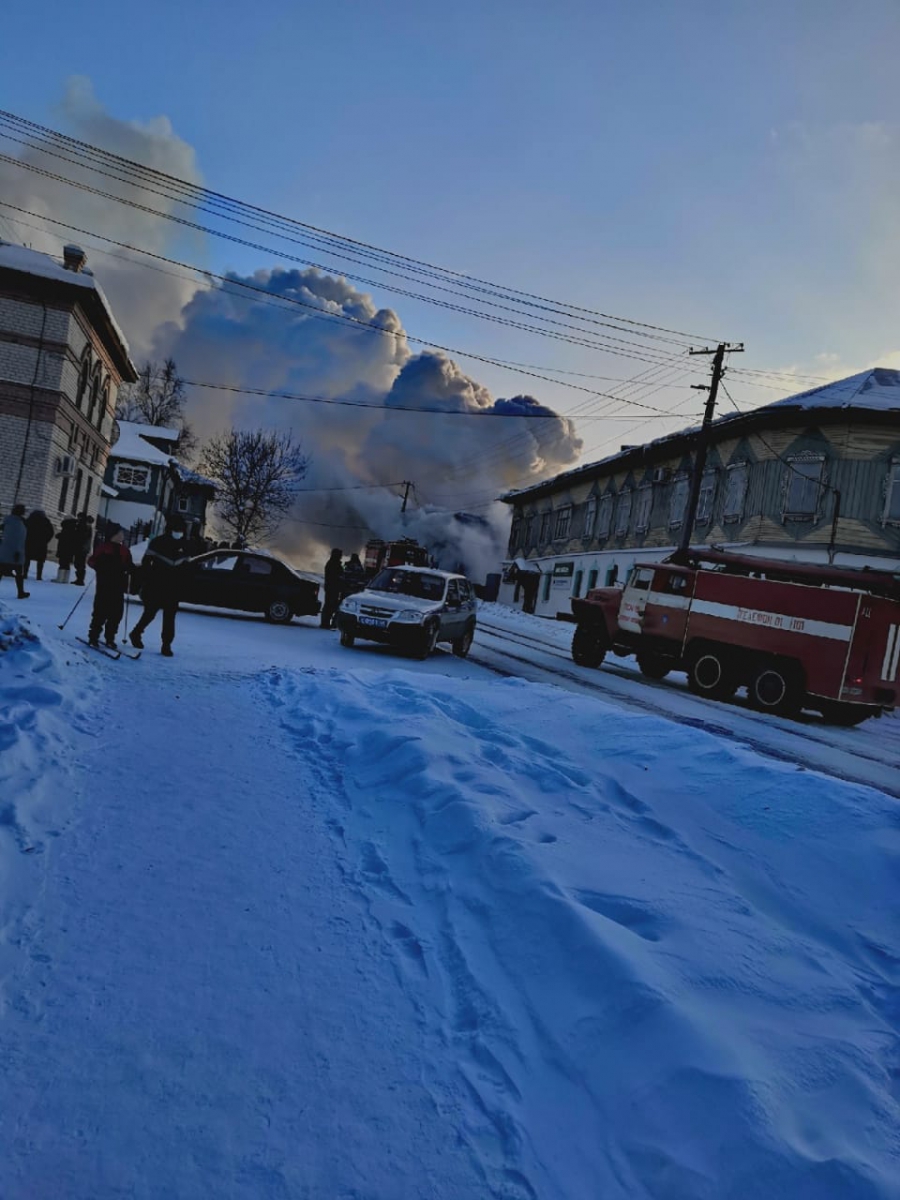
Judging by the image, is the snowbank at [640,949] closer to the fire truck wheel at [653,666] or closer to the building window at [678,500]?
the fire truck wheel at [653,666]

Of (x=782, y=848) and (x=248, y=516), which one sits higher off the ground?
(x=248, y=516)

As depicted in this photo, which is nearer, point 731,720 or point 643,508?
point 731,720

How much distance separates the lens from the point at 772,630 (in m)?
14.0

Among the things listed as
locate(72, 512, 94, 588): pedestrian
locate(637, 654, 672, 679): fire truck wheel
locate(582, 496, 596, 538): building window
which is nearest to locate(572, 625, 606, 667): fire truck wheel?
locate(637, 654, 672, 679): fire truck wheel

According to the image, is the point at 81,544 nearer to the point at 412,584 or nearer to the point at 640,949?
the point at 412,584

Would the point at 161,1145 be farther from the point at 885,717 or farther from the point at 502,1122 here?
the point at 885,717

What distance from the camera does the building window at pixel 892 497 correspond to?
80.2 ft

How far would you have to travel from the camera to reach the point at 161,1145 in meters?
2.11

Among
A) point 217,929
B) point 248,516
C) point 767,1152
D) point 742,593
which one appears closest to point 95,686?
point 217,929

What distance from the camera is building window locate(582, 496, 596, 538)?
40.3 metres

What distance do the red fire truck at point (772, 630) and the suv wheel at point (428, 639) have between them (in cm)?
450

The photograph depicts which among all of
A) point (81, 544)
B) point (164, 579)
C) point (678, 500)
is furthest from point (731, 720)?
point (678, 500)

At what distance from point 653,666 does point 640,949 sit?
13957 mm

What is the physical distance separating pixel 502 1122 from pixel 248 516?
54338 millimetres
